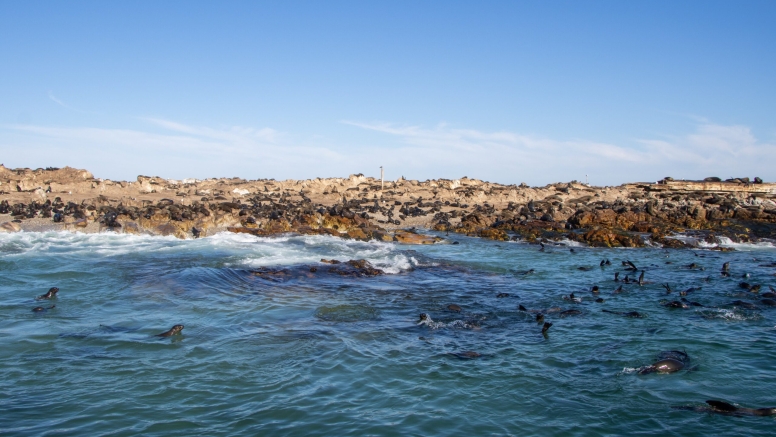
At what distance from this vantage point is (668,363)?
642cm

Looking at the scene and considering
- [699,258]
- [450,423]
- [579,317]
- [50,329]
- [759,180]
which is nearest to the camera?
[450,423]

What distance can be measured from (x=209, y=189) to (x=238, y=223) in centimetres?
1496

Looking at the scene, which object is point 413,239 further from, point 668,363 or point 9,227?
point 9,227

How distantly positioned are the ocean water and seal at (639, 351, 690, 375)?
0.12m

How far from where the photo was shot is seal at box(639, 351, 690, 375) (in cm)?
629

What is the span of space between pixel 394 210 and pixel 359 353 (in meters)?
21.5

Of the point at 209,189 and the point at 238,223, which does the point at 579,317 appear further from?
the point at 209,189

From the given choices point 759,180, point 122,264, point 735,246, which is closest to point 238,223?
point 122,264

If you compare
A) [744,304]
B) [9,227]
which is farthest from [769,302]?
[9,227]

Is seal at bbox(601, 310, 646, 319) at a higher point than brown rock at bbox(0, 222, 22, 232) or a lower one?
higher

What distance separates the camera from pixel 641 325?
8.30 m

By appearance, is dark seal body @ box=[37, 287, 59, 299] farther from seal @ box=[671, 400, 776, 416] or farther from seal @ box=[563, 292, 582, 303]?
seal @ box=[671, 400, 776, 416]

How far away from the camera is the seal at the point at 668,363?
6.29 metres

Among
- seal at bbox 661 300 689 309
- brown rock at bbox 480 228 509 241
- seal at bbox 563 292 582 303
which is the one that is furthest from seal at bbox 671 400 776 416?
brown rock at bbox 480 228 509 241
